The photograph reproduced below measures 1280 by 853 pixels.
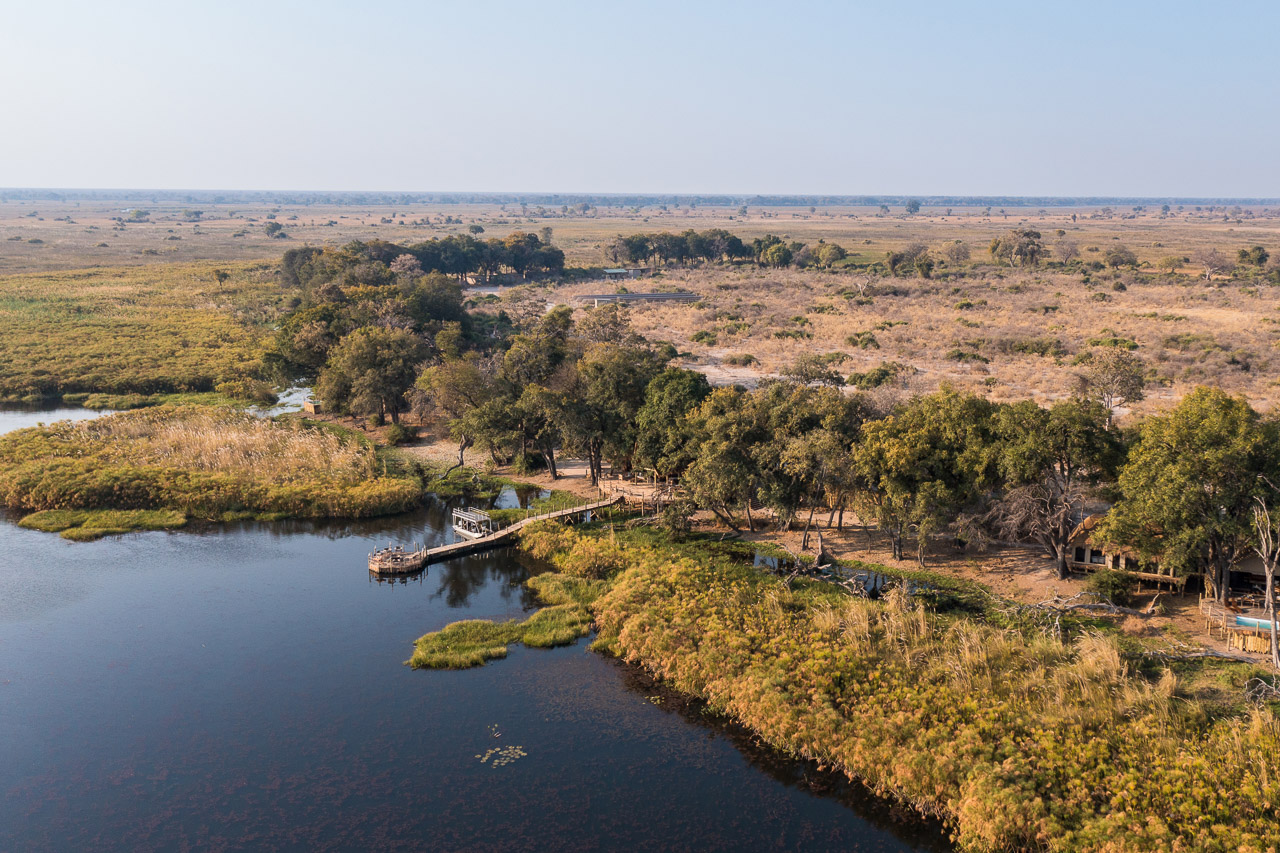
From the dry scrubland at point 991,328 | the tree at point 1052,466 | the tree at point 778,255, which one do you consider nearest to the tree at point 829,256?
the tree at point 778,255

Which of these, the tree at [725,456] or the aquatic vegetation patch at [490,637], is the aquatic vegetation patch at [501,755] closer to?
the aquatic vegetation patch at [490,637]

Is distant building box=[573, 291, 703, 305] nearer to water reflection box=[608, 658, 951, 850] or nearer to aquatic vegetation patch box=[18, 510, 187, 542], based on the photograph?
aquatic vegetation patch box=[18, 510, 187, 542]

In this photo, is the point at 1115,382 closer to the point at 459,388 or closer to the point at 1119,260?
the point at 459,388

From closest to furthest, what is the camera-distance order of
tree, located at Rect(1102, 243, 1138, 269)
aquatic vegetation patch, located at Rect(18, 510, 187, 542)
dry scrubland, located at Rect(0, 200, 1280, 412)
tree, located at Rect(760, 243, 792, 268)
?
aquatic vegetation patch, located at Rect(18, 510, 187, 542) → dry scrubland, located at Rect(0, 200, 1280, 412) → tree, located at Rect(1102, 243, 1138, 269) → tree, located at Rect(760, 243, 792, 268)

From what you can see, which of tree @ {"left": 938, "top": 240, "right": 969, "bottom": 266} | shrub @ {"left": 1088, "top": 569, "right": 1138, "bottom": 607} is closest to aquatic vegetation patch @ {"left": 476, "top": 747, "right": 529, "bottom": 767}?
shrub @ {"left": 1088, "top": 569, "right": 1138, "bottom": 607}

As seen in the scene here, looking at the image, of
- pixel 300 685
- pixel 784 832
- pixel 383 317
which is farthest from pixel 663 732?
pixel 383 317

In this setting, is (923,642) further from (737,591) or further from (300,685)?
(300,685)
